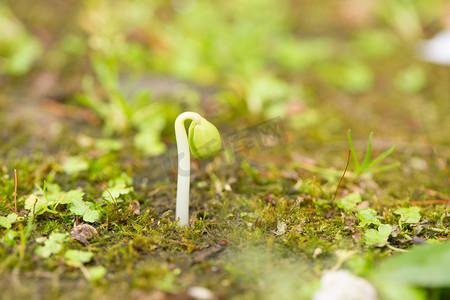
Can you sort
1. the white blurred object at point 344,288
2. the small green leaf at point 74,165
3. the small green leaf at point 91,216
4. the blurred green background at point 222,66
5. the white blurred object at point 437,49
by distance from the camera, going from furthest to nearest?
1. the white blurred object at point 437,49
2. the blurred green background at point 222,66
3. the small green leaf at point 74,165
4. the small green leaf at point 91,216
5. the white blurred object at point 344,288

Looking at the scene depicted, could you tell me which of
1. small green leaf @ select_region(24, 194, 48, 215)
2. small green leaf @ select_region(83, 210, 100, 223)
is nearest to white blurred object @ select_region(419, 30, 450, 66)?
small green leaf @ select_region(83, 210, 100, 223)

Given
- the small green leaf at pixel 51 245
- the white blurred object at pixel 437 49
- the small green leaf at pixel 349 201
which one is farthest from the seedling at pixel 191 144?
the white blurred object at pixel 437 49

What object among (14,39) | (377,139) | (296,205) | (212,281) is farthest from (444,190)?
(14,39)

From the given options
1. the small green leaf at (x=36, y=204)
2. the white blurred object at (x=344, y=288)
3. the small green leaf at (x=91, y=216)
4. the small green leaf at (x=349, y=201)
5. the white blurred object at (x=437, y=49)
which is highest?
the white blurred object at (x=437, y=49)

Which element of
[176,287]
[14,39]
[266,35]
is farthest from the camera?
[266,35]

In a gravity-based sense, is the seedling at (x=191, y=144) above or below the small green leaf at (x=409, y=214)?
above

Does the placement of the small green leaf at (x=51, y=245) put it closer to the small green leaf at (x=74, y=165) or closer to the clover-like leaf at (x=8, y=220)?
the clover-like leaf at (x=8, y=220)

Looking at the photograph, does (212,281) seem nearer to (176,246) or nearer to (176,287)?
(176,287)

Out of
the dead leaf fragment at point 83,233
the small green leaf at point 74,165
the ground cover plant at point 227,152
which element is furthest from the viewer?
the small green leaf at point 74,165
